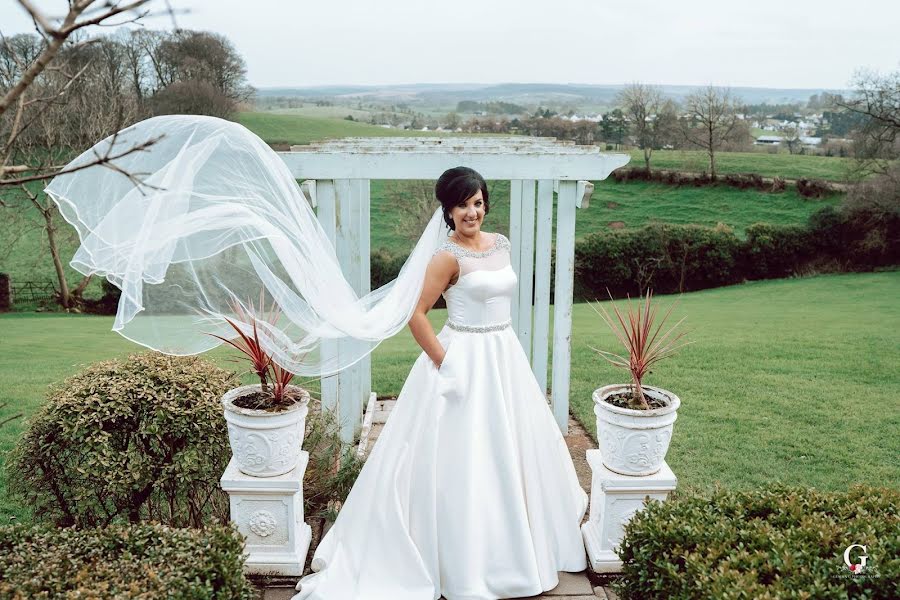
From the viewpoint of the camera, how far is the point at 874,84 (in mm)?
23344

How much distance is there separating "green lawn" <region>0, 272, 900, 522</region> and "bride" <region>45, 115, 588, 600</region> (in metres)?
1.17

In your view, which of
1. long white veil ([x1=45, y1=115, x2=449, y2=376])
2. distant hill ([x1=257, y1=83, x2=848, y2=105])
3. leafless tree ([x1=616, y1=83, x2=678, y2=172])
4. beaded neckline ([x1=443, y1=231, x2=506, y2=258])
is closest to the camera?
long white veil ([x1=45, y1=115, x2=449, y2=376])

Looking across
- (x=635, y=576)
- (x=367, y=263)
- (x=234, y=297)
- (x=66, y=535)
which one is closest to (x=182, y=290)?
(x=234, y=297)

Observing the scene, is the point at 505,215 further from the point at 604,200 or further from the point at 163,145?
the point at 163,145

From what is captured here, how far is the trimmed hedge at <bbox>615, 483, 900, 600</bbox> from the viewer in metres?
2.90

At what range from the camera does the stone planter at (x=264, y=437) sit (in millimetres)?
3984

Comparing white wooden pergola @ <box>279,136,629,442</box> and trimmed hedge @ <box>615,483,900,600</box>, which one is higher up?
white wooden pergola @ <box>279,136,629,442</box>

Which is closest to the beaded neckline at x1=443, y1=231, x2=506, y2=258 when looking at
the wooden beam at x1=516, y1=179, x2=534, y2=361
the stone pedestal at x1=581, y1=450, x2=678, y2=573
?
the stone pedestal at x1=581, y1=450, x2=678, y2=573

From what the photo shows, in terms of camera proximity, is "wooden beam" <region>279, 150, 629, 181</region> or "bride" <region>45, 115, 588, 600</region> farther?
"wooden beam" <region>279, 150, 629, 181</region>

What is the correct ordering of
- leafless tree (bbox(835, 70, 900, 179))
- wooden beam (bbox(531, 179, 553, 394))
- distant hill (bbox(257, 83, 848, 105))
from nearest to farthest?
1. wooden beam (bbox(531, 179, 553, 394))
2. leafless tree (bbox(835, 70, 900, 179))
3. distant hill (bbox(257, 83, 848, 105))

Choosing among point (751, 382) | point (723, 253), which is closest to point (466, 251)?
point (751, 382)

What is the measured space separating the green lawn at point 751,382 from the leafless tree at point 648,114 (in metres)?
19.6

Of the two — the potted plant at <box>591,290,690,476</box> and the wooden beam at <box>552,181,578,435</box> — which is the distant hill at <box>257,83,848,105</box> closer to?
the wooden beam at <box>552,181,578,435</box>

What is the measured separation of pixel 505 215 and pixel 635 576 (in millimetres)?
17637
